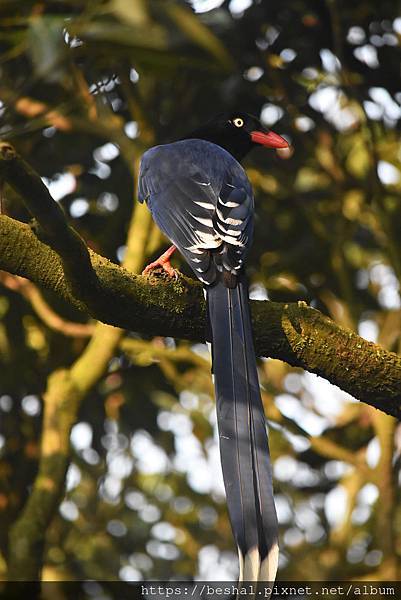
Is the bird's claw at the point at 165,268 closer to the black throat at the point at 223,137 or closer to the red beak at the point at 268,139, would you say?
the black throat at the point at 223,137

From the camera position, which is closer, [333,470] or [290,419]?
[290,419]

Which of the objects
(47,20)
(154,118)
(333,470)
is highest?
(47,20)

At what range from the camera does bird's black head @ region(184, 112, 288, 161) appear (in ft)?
17.8

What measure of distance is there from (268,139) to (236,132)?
18 centimetres

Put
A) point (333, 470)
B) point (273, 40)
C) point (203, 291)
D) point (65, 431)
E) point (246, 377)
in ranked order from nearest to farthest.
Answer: point (246, 377) → point (203, 291) → point (65, 431) → point (273, 40) → point (333, 470)

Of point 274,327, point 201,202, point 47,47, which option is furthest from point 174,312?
point 47,47

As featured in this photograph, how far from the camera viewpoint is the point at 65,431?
4.98 meters

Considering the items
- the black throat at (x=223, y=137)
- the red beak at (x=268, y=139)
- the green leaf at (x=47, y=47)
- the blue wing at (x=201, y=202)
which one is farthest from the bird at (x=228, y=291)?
the green leaf at (x=47, y=47)

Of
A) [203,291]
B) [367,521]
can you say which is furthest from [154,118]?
[367,521]

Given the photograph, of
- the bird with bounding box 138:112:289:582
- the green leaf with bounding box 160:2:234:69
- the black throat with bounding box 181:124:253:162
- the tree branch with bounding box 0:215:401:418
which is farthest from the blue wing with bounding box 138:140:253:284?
the green leaf with bounding box 160:2:234:69

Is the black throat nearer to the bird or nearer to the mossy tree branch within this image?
the bird

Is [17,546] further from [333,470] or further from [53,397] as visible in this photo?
[333,470]

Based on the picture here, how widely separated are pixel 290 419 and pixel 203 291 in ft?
5.45

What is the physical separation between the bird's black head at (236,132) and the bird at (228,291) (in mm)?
131
